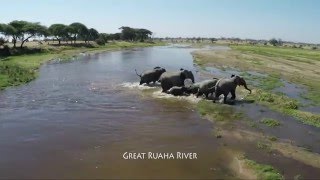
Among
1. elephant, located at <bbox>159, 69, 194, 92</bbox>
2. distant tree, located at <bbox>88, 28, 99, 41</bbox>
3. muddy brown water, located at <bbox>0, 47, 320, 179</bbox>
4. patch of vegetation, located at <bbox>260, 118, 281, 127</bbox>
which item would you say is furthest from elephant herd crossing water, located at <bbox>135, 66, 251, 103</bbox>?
distant tree, located at <bbox>88, 28, 99, 41</bbox>

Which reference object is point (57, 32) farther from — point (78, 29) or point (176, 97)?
point (176, 97)

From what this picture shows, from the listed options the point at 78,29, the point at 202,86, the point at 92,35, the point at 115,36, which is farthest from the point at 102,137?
the point at 115,36

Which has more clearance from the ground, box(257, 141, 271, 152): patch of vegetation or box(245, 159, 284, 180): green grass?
box(257, 141, 271, 152): patch of vegetation

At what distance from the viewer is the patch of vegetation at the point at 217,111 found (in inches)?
919

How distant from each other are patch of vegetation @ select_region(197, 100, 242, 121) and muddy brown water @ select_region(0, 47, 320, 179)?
67 centimetres

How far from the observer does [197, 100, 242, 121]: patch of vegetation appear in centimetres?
2335

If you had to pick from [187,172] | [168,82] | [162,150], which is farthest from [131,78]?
[187,172]

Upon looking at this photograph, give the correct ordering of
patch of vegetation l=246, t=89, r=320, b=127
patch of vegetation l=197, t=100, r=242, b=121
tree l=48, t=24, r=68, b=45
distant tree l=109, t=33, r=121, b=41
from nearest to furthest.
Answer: patch of vegetation l=246, t=89, r=320, b=127 < patch of vegetation l=197, t=100, r=242, b=121 < tree l=48, t=24, r=68, b=45 < distant tree l=109, t=33, r=121, b=41

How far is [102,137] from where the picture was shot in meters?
19.2

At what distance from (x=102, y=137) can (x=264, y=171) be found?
322 inches

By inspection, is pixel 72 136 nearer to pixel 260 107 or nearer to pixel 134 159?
pixel 134 159

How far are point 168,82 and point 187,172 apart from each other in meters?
16.7

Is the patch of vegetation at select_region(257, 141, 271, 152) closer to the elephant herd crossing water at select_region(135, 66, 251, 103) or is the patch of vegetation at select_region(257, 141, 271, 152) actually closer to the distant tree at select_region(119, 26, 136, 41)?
the elephant herd crossing water at select_region(135, 66, 251, 103)

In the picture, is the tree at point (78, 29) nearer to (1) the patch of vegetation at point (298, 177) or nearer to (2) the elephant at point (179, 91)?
(2) the elephant at point (179, 91)
